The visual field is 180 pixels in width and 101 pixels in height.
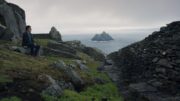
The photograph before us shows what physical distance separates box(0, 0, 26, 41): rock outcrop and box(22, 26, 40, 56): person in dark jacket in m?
7.69

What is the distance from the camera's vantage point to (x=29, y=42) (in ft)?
117

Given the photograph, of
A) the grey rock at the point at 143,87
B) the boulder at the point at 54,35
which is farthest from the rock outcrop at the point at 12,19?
the grey rock at the point at 143,87

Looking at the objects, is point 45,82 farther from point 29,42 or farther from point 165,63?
point 29,42

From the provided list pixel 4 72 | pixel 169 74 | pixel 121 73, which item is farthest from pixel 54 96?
pixel 121 73

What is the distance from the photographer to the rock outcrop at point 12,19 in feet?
148

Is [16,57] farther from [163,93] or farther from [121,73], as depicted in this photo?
[163,93]

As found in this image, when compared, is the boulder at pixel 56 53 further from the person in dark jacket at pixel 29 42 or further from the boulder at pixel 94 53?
the boulder at pixel 94 53

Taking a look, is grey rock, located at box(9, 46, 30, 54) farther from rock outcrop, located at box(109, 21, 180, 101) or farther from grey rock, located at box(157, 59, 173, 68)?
grey rock, located at box(157, 59, 173, 68)

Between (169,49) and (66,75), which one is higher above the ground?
(169,49)

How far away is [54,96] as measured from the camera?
2303 cm

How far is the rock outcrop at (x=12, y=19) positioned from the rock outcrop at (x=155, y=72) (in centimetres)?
1799

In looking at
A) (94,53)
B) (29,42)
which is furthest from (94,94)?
(94,53)

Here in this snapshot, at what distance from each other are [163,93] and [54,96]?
8.37m

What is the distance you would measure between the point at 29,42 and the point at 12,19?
12.4 m
